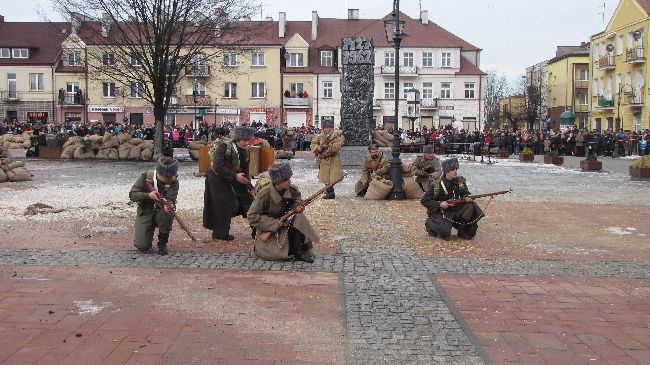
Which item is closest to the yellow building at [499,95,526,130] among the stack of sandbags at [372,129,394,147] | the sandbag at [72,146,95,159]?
the stack of sandbags at [372,129,394,147]

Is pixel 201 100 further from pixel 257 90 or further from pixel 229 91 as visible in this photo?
pixel 257 90

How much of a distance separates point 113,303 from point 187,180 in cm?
1284

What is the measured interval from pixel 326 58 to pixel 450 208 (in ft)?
165

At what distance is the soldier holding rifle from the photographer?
31.5 feet

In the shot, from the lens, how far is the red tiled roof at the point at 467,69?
59312 millimetres

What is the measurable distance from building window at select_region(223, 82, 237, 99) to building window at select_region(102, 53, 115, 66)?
27.2 metres

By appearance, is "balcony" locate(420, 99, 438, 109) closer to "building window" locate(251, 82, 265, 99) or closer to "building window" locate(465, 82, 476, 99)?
"building window" locate(465, 82, 476, 99)

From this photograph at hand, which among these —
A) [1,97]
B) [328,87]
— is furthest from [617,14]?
[1,97]

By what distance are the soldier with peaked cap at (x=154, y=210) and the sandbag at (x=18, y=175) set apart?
10871mm

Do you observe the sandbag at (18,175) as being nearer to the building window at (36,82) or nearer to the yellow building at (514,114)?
the building window at (36,82)

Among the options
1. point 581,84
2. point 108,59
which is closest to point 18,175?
point 108,59

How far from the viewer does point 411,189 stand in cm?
1473

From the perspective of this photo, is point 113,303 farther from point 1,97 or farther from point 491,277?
point 1,97

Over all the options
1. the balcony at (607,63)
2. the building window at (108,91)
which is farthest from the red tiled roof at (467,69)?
the building window at (108,91)
